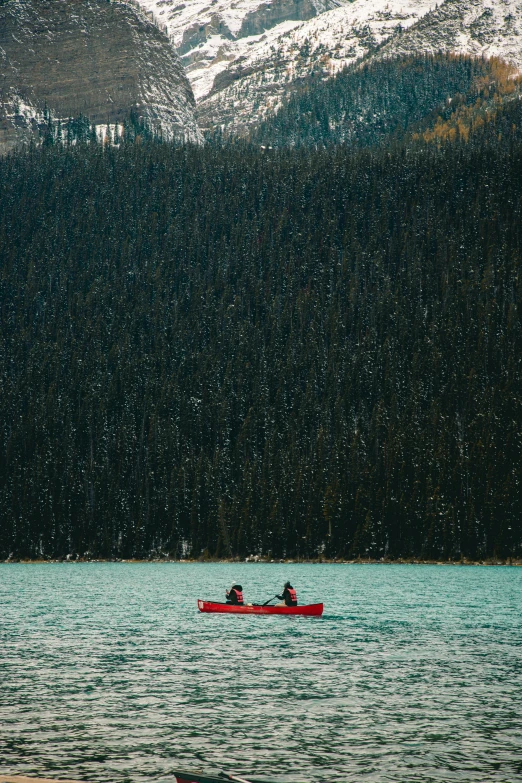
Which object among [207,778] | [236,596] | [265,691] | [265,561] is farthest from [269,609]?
[265,561]

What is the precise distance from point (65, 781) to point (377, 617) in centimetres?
4937

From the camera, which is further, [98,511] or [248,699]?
[98,511]

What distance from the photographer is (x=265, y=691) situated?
1708 inches

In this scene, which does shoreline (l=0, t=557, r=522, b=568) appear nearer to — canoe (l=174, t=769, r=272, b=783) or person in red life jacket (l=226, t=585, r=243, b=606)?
person in red life jacket (l=226, t=585, r=243, b=606)

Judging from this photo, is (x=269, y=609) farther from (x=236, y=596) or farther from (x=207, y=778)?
(x=207, y=778)

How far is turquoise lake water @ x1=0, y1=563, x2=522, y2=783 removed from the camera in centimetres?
3152

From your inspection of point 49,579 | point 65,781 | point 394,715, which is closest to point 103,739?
point 65,781

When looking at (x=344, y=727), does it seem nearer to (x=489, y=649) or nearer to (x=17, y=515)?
(x=489, y=649)

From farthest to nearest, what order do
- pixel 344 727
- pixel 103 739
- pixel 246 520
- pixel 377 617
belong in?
pixel 246 520 → pixel 377 617 → pixel 344 727 → pixel 103 739

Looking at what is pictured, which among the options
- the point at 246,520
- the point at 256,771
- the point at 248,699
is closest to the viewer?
the point at 256,771

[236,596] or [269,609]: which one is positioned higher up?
[236,596]

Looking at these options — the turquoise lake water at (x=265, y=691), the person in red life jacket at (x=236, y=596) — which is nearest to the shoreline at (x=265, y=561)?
the turquoise lake water at (x=265, y=691)

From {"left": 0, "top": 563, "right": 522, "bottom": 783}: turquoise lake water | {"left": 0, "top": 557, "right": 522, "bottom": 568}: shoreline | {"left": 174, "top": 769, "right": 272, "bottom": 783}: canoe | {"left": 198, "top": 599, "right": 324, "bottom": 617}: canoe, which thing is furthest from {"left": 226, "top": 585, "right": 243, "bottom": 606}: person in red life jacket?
{"left": 0, "top": 557, "right": 522, "bottom": 568}: shoreline

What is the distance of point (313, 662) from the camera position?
51688 mm
